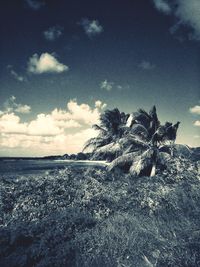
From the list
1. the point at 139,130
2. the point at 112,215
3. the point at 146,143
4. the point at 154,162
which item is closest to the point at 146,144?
the point at 146,143

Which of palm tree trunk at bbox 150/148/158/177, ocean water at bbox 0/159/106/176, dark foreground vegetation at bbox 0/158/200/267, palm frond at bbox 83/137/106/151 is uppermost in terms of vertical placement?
palm frond at bbox 83/137/106/151

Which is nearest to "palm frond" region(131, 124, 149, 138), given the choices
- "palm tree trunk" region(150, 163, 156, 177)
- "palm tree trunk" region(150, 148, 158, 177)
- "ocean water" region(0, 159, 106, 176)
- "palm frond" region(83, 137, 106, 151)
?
"palm tree trunk" region(150, 148, 158, 177)

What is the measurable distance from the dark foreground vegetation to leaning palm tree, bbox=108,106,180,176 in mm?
2006

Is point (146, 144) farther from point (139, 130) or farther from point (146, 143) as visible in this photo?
point (139, 130)

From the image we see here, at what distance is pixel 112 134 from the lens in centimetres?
2397

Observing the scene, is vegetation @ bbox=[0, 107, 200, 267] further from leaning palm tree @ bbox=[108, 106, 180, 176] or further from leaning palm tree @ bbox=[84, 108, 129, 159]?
leaning palm tree @ bbox=[84, 108, 129, 159]

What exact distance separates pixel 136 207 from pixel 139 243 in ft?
9.22

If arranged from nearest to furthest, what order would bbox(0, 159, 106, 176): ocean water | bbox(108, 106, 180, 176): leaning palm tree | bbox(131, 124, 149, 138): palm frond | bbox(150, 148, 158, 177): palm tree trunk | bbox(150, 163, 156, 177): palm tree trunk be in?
bbox(150, 163, 156, 177): palm tree trunk
bbox(150, 148, 158, 177): palm tree trunk
bbox(108, 106, 180, 176): leaning palm tree
bbox(131, 124, 149, 138): palm frond
bbox(0, 159, 106, 176): ocean water

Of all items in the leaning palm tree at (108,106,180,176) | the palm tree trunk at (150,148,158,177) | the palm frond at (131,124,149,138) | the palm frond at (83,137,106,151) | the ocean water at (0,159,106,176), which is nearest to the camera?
the palm tree trunk at (150,148,158,177)

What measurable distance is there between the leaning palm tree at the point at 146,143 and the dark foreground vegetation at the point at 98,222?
201 centimetres

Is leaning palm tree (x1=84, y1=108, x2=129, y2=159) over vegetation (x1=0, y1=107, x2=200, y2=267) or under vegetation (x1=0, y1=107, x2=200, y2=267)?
over

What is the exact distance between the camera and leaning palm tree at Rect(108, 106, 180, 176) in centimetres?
1609

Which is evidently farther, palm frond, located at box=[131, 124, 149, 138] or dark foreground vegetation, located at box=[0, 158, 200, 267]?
palm frond, located at box=[131, 124, 149, 138]

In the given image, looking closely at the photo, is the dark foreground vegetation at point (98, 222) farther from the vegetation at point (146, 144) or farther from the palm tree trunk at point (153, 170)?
the vegetation at point (146, 144)
